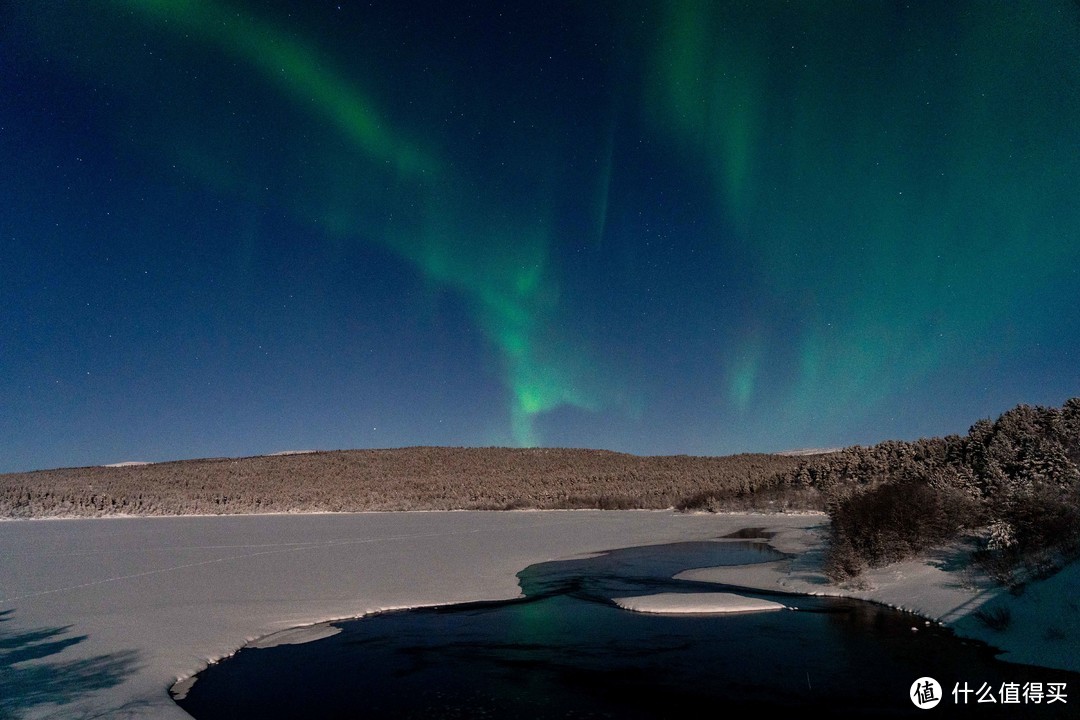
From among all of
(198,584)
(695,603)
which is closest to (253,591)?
(198,584)

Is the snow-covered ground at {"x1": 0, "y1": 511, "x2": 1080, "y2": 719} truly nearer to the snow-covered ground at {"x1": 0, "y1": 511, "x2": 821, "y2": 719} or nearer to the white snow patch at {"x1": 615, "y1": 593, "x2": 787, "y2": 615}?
the snow-covered ground at {"x1": 0, "y1": 511, "x2": 821, "y2": 719}

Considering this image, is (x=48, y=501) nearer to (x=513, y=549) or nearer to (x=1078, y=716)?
(x=513, y=549)

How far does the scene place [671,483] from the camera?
79500mm

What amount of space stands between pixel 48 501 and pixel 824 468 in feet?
232

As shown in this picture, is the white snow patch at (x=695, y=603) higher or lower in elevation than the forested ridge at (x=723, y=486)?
lower

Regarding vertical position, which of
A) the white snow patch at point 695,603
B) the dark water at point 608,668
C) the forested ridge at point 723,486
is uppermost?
the forested ridge at point 723,486

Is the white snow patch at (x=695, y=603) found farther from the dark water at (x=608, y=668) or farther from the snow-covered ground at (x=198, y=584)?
the snow-covered ground at (x=198, y=584)

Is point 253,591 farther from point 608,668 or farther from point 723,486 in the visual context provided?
point 723,486

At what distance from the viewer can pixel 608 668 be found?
1180 centimetres

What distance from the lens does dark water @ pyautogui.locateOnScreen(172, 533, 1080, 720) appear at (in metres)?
9.97

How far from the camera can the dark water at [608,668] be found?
997 centimetres

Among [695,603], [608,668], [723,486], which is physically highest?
[723,486]

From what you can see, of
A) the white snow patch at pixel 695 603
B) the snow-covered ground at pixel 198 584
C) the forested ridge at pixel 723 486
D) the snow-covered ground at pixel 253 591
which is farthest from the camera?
the forested ridge at pixel 723 486

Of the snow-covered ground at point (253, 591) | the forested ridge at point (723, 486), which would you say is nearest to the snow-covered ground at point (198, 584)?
the snow-covered ground at point (253, 591)
